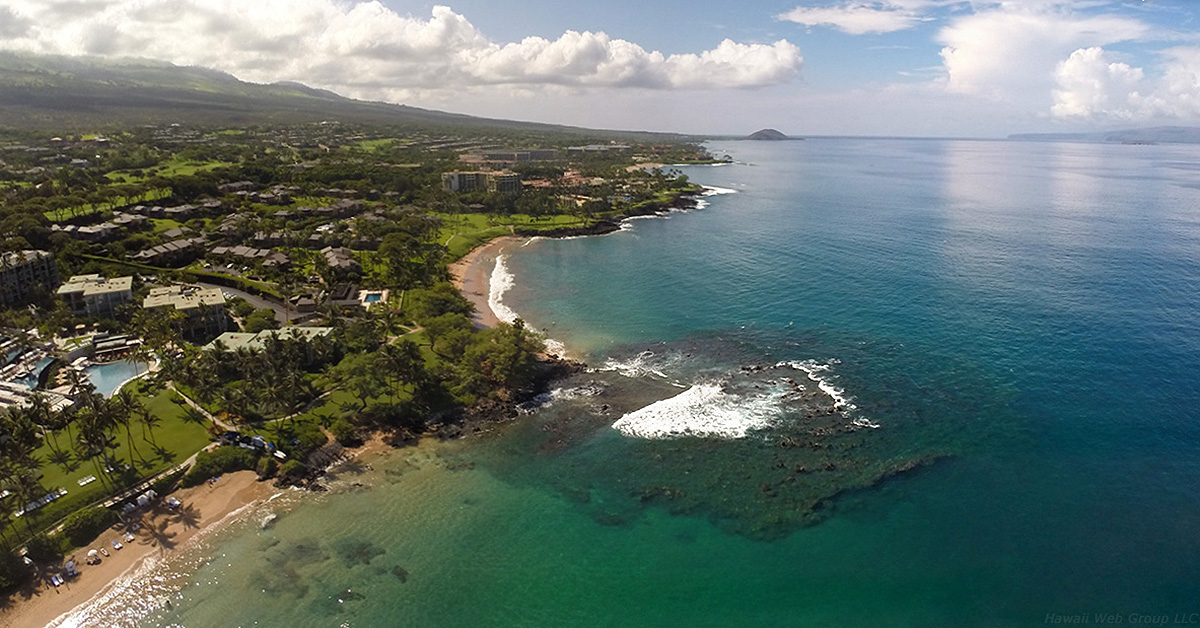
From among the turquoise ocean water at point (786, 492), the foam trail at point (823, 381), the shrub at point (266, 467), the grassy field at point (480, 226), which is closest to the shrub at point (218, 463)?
the shrub at point (266, 467)

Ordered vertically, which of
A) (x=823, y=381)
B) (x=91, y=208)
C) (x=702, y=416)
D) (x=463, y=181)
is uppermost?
(x=463, y=181)

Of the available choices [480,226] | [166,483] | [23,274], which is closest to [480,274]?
[480,226]

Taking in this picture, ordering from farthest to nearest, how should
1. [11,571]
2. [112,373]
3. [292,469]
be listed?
[112,373] < [292,469] < [11,571]

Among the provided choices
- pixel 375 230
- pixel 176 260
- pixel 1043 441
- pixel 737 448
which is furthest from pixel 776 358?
pixel 176 260

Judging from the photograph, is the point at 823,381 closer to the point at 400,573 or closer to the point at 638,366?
the point at 638,366

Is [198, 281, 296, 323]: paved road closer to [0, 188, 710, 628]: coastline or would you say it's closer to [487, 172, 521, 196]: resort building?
[0, 188, 710, 628]: coastline

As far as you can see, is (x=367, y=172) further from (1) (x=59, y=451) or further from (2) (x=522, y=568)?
(2) (x=522, y=568)
